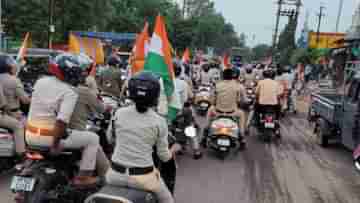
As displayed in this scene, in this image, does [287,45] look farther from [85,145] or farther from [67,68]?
[67,68]

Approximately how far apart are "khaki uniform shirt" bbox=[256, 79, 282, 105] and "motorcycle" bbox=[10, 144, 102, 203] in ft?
18.1

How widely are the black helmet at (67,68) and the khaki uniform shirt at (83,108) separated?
562 mm

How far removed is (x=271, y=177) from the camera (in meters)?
6.58

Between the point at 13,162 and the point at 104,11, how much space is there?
105ft

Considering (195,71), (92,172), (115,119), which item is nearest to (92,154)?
(92,172)

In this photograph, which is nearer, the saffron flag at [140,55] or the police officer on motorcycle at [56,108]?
the police officer on motorcycle at [56,108]

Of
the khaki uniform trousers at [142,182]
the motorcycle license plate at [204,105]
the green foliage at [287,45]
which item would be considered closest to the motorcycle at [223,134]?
the khaki uniform trousers at [142,182]

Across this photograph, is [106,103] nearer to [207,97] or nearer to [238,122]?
[238,122]

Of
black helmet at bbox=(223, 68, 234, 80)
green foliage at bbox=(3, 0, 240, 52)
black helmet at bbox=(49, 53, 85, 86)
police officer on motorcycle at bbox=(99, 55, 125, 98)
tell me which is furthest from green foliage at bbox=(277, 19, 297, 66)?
black helmet at bbox=(49, 53, 85, 86)

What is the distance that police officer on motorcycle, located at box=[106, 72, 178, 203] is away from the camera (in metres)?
3.27

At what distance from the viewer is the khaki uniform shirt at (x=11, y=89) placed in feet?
18.2

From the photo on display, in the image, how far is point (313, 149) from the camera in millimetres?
8906

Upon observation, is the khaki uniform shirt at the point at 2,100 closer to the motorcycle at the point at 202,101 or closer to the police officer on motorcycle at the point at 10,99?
the police officer on motorcycle at the point at 10,99

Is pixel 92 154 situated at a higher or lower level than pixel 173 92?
lower
